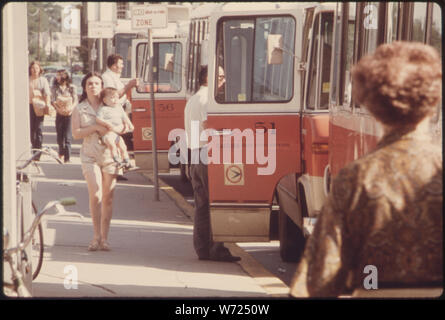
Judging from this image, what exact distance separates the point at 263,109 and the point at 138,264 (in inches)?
65.1

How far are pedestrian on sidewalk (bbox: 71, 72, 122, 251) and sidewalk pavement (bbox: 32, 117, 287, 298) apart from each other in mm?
477

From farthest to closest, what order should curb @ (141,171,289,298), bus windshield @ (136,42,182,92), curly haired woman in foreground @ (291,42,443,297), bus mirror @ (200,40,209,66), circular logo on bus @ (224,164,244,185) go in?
bus windshield @ (136,42,182,92) < bus mirror @ (200,40,209,66) < circular logo on bus @ (224,164,244,185) < curb @ (141,171,289,298) < curly haired woman in foreground @ (291,42,443,297)

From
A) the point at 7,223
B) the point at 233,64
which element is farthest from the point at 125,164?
the point at 7,223

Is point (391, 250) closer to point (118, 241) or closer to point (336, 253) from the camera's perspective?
point (336, 253)

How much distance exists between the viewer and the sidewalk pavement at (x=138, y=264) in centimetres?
740

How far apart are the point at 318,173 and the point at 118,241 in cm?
288

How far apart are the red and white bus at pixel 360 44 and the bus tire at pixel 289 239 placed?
1636 millimetres

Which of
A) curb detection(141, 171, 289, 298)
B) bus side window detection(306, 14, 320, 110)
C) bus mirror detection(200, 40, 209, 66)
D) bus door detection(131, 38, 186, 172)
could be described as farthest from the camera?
bus door detection(131, 38, 186, 172)

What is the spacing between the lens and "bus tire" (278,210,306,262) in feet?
28.8

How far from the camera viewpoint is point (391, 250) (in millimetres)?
3068

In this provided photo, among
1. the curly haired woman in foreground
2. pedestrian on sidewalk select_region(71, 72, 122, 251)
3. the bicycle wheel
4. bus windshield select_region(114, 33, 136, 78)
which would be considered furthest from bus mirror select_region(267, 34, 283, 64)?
bus windshield select_region(114, 33, 136, 78)

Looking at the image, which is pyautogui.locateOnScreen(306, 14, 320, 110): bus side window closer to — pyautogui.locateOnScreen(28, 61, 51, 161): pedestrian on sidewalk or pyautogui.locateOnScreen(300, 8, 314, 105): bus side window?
pyautogui.locateOnScreen(300, 8, 314, 105): bus side window

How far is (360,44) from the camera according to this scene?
6375 mm

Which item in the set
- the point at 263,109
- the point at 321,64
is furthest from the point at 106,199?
the point at 321,64
